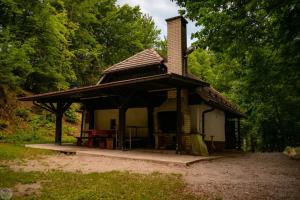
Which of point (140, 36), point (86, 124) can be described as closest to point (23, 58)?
point (86, 124)

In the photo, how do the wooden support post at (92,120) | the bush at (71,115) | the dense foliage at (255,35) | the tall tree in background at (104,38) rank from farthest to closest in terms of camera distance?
the tall tree in background at (104,38)
the bush at (71,115)
the wooden support post at (92,120)
the dense foliage at (255,35)

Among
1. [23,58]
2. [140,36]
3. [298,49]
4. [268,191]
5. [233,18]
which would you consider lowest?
[268,191]

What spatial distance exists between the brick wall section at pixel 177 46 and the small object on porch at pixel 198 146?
2.87 m

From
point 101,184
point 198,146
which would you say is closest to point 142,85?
point 198,146

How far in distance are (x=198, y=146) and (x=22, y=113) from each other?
12.2 metres

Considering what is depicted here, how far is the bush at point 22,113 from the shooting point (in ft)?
61.8

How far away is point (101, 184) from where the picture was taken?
19.6 feet

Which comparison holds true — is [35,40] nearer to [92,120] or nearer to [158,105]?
[92,120]

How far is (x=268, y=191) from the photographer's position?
18.6 feet

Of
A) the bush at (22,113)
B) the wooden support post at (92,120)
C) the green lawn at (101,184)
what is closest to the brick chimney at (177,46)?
the wooden support post at (92,120)

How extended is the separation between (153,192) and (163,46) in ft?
104

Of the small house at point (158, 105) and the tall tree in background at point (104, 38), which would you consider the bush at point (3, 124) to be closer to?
the small house at point (158, 105)

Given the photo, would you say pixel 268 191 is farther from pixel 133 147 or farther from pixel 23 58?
pixel 23 58

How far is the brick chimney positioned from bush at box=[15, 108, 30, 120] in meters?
10.6
